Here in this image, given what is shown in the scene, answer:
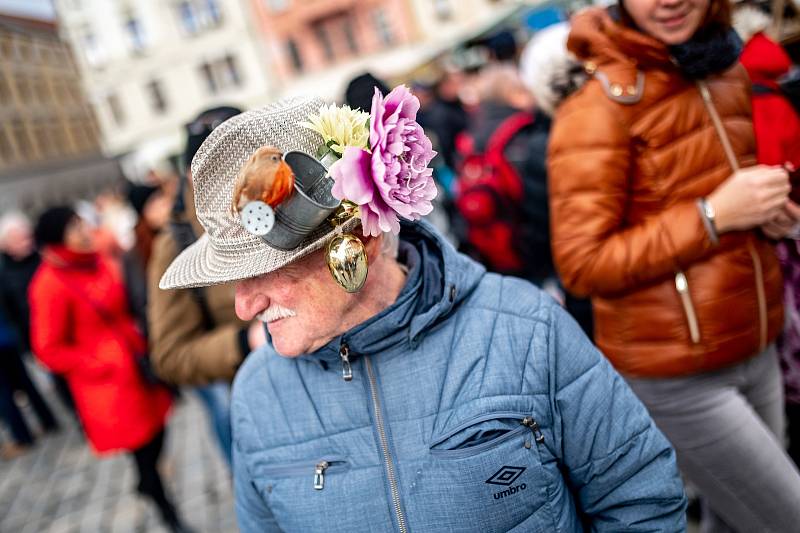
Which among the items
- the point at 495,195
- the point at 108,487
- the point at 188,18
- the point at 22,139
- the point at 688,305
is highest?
the point at 188,18

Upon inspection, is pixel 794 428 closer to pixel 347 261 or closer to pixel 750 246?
pixel 750 246

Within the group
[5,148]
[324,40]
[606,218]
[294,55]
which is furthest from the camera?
[294,55]

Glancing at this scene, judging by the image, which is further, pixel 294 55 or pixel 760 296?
pixel 294 55

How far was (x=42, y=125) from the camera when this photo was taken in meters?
26.0

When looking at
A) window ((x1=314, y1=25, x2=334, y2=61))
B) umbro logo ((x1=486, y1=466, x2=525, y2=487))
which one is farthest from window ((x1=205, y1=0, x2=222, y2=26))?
umbro logo ((x1=486, y1=466, x2=525, y2=487))

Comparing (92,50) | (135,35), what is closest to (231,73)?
(135,35)

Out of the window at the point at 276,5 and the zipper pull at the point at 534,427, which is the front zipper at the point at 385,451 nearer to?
the zipper pull at the point at 534,427

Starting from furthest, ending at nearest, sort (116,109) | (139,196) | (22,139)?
(116,109) → (22,139) → (139,196)

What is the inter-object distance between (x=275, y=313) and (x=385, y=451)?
379 millimetres

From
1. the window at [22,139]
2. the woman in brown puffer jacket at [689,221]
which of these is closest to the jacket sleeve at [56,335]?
the woman in brown puffer jacket at [689,221]

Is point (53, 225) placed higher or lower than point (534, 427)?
higher

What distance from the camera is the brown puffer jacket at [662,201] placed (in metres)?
1.60

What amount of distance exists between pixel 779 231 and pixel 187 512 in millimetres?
3874

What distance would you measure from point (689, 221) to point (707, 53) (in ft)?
1.54
